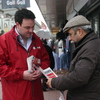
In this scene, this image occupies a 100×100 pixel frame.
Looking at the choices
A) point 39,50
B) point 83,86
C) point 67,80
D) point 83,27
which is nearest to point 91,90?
point 83,86

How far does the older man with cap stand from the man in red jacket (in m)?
0.49

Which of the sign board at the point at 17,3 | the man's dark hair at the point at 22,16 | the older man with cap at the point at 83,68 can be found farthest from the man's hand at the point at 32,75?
the sign board at the point at 17,3

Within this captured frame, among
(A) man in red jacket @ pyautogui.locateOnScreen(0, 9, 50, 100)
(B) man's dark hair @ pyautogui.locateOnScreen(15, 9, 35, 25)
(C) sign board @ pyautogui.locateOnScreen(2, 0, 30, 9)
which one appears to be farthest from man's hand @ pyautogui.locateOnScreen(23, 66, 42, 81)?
(C) sign board @ pyautogui.locateOnScreen(2, 0, 30, 9)

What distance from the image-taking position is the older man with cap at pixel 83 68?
4.86ft

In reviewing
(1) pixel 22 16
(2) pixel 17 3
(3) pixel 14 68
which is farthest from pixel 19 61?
(2) pixel 17 3

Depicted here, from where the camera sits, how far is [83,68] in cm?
147

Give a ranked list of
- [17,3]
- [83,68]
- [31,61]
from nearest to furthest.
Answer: [83,68]
[31,61]
[17,3]

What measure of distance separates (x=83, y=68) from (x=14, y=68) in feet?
3.15

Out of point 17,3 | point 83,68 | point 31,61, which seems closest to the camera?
point 83,68

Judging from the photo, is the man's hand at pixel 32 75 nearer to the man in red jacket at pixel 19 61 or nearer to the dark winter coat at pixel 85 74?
the man in red jacket at pixel 19 61

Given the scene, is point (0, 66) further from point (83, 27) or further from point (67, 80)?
point (83, 27)

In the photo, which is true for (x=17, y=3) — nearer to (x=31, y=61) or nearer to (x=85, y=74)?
(x=31, y=61)

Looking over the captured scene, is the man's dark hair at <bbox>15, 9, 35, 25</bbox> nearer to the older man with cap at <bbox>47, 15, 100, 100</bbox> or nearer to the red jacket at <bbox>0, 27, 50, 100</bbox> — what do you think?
the red jacket at <bbox>0, 27, 50, 100</bbox>

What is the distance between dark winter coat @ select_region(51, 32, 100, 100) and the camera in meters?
1.48
